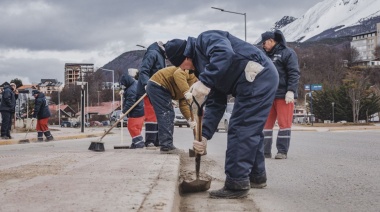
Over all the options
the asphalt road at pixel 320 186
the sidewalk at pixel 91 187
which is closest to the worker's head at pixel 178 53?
the sidewalk at pixel 91 187

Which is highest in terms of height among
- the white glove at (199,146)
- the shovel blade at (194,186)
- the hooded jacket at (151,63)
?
the hooded jacket at (151,63)

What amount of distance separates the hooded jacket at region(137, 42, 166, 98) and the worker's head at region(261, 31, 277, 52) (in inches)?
99.5

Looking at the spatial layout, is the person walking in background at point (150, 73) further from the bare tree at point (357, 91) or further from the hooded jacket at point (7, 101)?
the bare tree at point (357, 91)

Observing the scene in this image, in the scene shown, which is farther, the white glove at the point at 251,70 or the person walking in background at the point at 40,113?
the person walking in background at the point at 40,113

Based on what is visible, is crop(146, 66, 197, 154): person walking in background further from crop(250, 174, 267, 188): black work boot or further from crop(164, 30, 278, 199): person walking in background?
crop(164, 30, 278, 199): person walking in background

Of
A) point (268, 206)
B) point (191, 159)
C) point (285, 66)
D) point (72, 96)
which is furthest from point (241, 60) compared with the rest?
point (72, 96)

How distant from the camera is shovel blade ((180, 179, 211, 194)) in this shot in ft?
15.2

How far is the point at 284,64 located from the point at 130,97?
156 inches

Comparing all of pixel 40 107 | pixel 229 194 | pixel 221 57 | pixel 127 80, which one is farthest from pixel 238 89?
pixel 40 107

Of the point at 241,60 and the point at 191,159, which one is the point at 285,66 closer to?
the point at 191,159

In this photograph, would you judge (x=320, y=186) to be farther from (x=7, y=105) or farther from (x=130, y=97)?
(x=7, y=105)

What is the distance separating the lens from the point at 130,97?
427 inches

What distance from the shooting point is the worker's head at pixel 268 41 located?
7.77 metres

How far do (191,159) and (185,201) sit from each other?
9.76 feet
